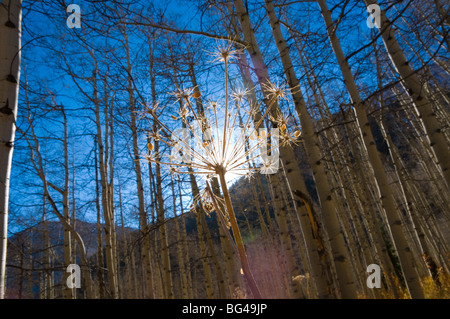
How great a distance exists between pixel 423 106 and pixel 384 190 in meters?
1.05

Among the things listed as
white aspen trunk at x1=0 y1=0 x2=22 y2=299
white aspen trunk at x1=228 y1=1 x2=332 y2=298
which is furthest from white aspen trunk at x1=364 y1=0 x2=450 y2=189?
white aspen trunk at x1=0 y1=0 x2=22 y2=299

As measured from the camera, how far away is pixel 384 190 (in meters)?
3.12

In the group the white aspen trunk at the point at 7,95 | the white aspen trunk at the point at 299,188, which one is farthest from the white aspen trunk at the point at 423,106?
the white aspen trunk at the point at 7,95

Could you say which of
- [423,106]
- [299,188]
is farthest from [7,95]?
[423,106]

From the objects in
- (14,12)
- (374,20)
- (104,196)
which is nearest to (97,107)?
(104,196)

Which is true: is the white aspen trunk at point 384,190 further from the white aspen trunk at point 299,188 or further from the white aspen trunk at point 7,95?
the white aspen trunk at point 7,95

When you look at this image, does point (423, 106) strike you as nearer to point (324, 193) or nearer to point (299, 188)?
point (324, 193)

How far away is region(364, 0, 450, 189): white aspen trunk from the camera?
2748mm

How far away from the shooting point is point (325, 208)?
7.48ft

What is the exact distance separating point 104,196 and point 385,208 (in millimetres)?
5090

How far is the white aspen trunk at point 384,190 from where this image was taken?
8.98ft

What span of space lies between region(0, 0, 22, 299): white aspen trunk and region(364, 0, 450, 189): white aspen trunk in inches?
128
